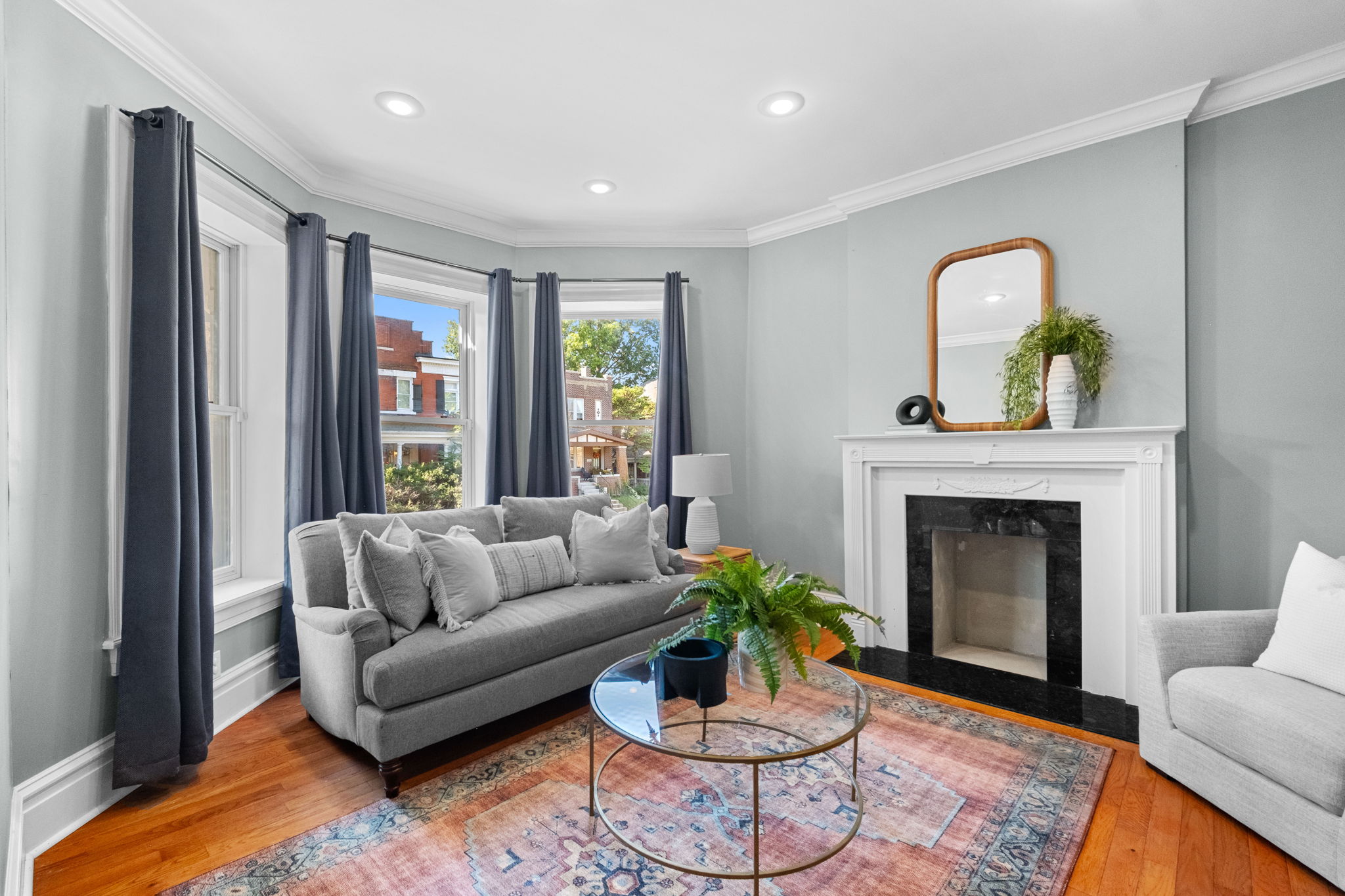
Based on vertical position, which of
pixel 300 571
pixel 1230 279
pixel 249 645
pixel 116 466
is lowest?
pixel 249 645

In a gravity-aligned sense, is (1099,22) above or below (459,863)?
above

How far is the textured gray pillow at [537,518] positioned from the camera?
345 cm

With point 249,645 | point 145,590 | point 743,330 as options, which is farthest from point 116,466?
point 743,330

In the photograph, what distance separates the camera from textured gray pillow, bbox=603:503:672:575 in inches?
140

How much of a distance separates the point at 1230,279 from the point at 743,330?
2.66 m

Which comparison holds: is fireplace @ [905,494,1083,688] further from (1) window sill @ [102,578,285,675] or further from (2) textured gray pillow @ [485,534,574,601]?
(1) window sill @ [102,578,285,675]

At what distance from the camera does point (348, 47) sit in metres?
2.48

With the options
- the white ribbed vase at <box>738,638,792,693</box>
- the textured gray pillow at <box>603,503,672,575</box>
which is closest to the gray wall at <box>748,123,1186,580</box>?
the textured gray pillow at <box>603,503,672,575</box>

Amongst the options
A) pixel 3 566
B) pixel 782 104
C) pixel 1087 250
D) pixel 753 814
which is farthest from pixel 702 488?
pixel 3 566

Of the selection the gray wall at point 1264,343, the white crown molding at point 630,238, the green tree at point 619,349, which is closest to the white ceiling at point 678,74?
the gray wall at point 1264,343

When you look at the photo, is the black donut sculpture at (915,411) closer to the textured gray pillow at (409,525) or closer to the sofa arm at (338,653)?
the textured gray pillow at (409,525)

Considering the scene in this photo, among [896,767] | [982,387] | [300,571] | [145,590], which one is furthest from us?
[982,387]

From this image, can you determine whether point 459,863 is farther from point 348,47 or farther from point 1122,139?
point 1122,139

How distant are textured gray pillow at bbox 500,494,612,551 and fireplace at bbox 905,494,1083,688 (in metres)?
1.92
